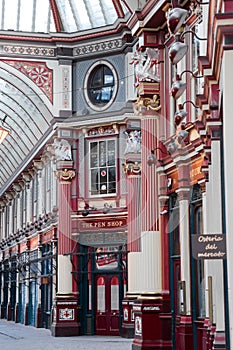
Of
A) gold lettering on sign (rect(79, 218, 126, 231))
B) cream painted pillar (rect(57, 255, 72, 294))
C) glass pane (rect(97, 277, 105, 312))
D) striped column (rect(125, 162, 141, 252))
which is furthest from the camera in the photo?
glass pane (rect(97, 277, 105, 312))

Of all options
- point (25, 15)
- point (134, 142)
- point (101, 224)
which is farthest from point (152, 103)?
point (25, 15)

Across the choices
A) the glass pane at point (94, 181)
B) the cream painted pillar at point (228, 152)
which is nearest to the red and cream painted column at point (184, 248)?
the cream painted pillar at point (228, 152)

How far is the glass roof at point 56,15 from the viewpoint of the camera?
2919 centimetres

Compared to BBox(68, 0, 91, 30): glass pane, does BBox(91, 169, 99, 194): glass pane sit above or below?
below

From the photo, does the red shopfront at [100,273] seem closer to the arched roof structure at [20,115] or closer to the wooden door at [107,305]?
the wooden door at [107,305]

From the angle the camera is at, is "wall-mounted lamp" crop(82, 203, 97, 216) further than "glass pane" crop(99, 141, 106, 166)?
No

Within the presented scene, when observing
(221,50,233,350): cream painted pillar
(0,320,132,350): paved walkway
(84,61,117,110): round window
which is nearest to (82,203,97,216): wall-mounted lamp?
(84,61,117,110): round window

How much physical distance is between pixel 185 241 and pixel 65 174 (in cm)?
1231

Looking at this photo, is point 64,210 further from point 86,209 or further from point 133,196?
point 133,196

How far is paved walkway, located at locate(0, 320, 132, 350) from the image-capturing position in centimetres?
2298

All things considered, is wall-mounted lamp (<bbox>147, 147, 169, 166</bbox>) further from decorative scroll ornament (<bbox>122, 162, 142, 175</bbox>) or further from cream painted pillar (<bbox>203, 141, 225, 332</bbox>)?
decorative scroll ornament (<bbox>122, 162, 142, 175</bbox>)

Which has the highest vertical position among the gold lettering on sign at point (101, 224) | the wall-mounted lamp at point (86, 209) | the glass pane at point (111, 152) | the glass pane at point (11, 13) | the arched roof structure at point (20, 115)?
the glass pane at point (11, 13)

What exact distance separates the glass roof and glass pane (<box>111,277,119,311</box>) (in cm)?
935

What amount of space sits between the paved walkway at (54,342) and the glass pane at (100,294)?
4.69ft
